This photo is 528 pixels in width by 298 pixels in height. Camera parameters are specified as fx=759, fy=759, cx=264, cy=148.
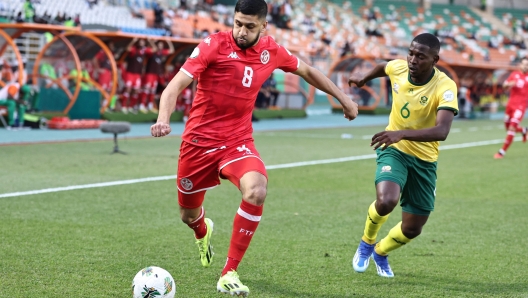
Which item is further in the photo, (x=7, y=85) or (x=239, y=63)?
(x=7, y=85)

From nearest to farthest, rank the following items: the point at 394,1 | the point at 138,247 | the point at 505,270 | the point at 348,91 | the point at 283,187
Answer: the point at 505,270 → the point at 138,247 → the point at 283,187 → the point at 348,91 → the point at 394,1

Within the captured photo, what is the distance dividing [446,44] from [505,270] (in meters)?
45.9

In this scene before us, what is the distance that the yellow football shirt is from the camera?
237 inches

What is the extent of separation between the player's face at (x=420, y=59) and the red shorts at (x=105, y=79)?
56.4 ft

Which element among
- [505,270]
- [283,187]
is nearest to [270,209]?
[283,187]

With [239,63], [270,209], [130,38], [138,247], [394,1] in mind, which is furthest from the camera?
[394,1]

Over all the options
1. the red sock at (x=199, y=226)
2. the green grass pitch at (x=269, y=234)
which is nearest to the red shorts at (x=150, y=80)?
the green grass pitch at (x=269, y=234)

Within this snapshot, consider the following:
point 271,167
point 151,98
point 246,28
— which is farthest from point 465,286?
point 151,98

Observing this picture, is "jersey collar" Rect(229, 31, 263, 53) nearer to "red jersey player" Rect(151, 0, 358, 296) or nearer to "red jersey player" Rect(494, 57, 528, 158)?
"red jersey player" Rect(151, 0, 358, 296)

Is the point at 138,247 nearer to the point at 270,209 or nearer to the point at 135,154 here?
the point at 270,209

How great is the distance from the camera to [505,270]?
6230 millimetres

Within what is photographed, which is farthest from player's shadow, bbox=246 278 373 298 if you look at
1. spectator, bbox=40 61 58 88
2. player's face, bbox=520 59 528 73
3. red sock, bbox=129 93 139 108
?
red sock, bbox=129 93 139 108

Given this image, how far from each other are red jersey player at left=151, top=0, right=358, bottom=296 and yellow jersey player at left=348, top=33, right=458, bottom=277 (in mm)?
1019

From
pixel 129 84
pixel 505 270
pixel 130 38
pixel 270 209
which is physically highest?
pixel 505 270
